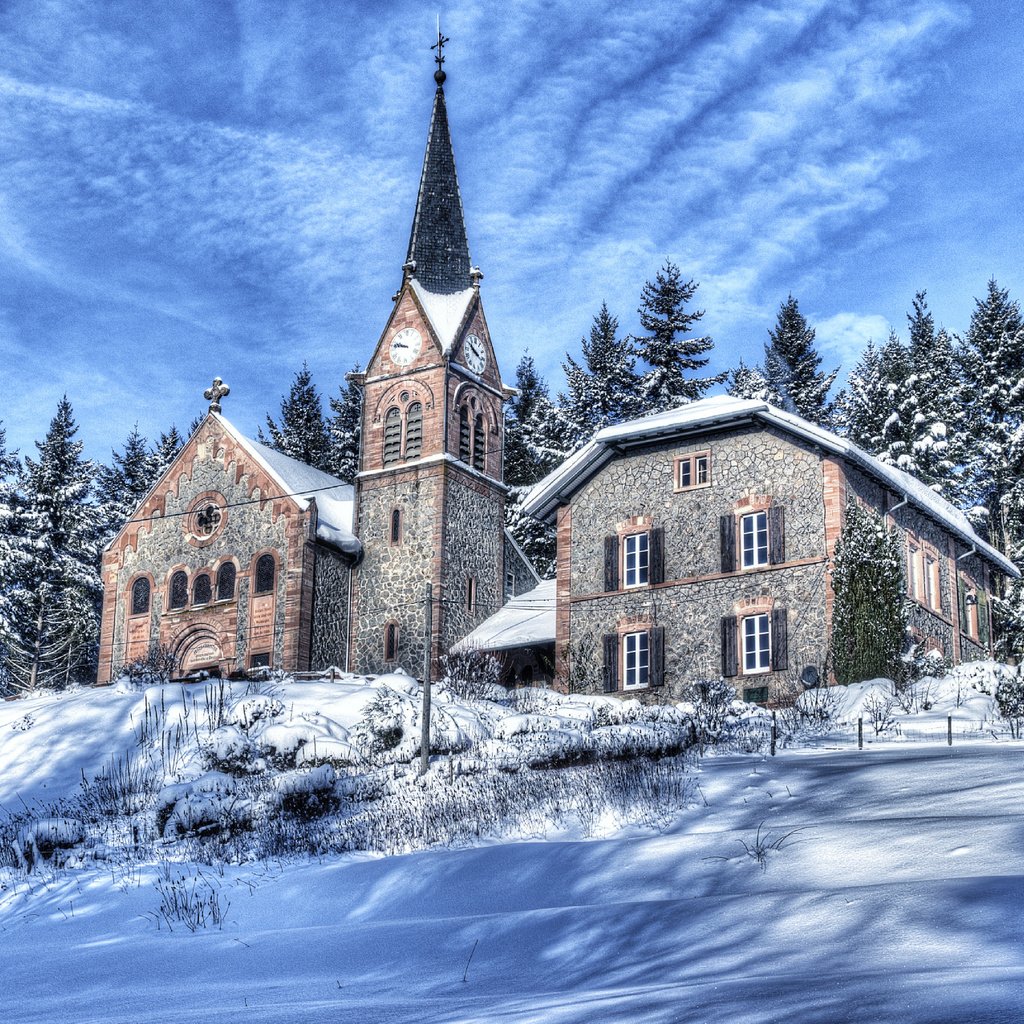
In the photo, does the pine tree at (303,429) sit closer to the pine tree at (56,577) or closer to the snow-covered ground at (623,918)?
the pine tree at (56,577)

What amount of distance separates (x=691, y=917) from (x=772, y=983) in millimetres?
2541

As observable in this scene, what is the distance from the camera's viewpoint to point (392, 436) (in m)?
40.5

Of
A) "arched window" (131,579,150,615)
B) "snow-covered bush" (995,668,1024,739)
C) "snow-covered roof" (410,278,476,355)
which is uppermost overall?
"snow-covered roof" (410,278,476,355)

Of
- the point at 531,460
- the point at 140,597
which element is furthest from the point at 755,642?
the point at 531,460

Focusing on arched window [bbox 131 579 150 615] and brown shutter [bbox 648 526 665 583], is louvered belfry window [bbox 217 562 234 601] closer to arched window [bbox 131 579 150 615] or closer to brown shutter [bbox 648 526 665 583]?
arched window [bbox 131 579 150 615]

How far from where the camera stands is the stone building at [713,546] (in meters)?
29.5

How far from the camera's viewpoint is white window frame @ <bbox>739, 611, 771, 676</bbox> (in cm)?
2955

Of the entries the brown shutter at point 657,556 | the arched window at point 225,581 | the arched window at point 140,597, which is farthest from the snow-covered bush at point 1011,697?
the arched window at point 140,597

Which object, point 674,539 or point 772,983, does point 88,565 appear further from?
point 772,983

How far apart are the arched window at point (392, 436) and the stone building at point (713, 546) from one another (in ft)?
25.0

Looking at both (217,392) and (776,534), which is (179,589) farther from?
(776,534)

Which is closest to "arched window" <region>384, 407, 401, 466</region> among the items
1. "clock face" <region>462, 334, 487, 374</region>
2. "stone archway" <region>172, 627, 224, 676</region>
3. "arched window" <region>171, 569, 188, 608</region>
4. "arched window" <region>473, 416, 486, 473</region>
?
"arched window" <region>473, 416, 486, 473</region>

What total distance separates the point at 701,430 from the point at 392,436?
1197 cm

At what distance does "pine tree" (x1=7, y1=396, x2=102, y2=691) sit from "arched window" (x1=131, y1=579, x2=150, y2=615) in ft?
17.2
